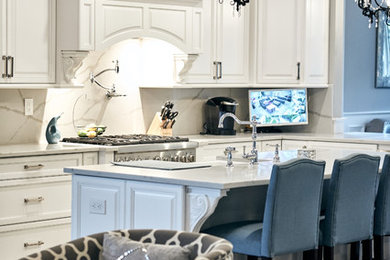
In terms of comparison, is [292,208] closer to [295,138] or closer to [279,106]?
[295,138]

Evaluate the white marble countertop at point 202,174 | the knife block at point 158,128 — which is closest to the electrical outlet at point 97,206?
the white marble countertop at point 202,174

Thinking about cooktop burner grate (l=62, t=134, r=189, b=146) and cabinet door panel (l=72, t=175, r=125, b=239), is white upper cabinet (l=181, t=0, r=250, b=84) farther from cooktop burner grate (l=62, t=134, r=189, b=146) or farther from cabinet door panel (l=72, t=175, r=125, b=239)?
cabinet door panel (l=72, t=175, r=125, b=239)

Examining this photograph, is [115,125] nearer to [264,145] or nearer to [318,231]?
[264,145]

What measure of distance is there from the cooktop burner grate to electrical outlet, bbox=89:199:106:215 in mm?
1481

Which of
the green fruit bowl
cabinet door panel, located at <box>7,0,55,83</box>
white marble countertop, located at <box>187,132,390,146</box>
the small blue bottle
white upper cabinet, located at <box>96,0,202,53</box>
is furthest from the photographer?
white marble countertop, located at <box>187,132,390,146</box>

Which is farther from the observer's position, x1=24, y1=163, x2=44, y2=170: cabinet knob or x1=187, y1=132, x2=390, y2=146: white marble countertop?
x1=187, y1=132, x2=390, y2=146: white marble countertop

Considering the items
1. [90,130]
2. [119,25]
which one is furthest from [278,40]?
[90,130]

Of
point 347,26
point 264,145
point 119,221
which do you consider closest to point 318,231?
point 119,221

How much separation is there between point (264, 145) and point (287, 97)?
0.77m

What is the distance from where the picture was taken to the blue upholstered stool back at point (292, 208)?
3711 millimetres

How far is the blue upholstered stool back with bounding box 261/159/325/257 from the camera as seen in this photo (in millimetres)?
3711

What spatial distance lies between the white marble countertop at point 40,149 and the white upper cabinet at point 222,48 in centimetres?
136

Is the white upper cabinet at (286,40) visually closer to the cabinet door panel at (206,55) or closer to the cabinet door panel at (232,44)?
the cabinet door panel at (232,44)

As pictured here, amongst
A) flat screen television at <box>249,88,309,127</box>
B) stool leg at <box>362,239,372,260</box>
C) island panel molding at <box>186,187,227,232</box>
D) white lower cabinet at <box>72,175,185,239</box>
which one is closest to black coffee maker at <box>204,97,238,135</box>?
flat screen television at <box>249,88,309,127</box>
